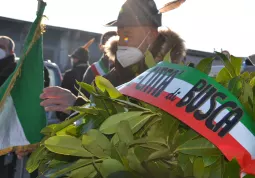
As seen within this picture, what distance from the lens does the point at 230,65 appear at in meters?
1.28

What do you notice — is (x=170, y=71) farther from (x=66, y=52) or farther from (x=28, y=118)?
(x=66, y=52)

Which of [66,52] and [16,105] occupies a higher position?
[16,105]

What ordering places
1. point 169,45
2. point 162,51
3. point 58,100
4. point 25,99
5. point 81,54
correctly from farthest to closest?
point 81,54 < point 25,99 < point 169,45 < point 162,51 < point 58,100

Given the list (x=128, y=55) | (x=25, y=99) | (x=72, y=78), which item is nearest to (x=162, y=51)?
(x=128, y=55)

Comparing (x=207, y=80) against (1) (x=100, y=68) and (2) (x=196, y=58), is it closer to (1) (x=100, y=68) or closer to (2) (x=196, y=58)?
(1) (x=100, y=68)

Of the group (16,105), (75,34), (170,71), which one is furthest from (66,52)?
(170,71)

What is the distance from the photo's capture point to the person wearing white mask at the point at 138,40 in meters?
2.99

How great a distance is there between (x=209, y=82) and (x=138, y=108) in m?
0.20

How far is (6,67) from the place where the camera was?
16.9 feet

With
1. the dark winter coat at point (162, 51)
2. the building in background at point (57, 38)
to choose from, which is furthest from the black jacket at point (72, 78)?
the building in background at point (57, 38)

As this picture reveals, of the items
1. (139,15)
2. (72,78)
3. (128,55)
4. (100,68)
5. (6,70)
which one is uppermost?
(139,15)

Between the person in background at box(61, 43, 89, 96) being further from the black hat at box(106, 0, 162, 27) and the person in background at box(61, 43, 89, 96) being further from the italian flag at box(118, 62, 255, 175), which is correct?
the italian flag at box(118, 62, 255, 175)

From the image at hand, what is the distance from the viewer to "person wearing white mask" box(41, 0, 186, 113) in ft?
9.81

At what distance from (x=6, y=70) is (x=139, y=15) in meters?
2.44
